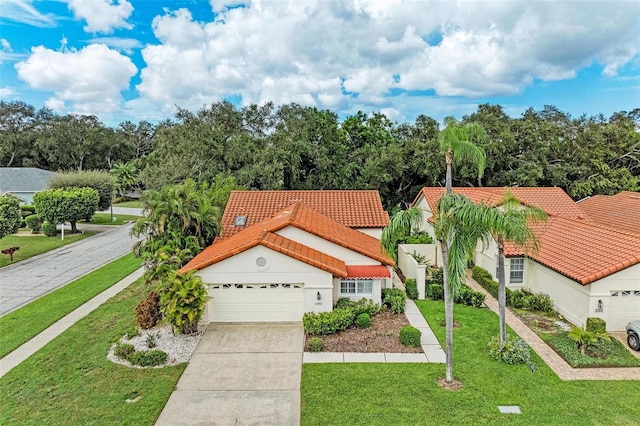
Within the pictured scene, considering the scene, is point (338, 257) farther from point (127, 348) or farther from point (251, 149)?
point (251, 149)

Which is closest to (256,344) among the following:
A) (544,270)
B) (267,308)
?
(267,308)

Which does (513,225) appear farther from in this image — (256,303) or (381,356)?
(256,303)

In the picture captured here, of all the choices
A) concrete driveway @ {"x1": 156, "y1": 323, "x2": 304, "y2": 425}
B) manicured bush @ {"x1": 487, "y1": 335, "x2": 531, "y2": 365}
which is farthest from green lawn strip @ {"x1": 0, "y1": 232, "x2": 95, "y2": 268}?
manicured bush @ {"x1": 487, "y1": 335, "x2": 531, "y2": 365}

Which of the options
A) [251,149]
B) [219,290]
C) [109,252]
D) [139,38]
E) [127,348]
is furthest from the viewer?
[251,149]

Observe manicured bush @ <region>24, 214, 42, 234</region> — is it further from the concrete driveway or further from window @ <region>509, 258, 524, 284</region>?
window @ <region>509, 258, 524, 284</region>

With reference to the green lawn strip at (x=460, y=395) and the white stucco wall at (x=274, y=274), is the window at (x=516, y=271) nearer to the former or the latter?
the green lawn strip at (x=460, y=395)

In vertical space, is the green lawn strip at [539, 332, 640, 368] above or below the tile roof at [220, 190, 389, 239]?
below

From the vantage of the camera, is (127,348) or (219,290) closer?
(127,348)
